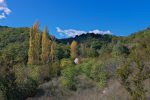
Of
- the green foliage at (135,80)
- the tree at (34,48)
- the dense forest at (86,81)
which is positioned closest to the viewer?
the green foliage at (135,80)

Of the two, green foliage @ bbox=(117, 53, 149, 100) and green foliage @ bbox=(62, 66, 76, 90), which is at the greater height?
green foliage @ bbox=(117, 53, 149, 100)

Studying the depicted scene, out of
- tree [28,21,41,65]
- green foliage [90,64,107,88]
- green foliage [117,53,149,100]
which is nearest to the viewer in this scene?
green foliage [117,53,149,100]

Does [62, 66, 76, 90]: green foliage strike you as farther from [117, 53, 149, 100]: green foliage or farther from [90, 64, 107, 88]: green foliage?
[117, 53, 149, 100]: green foliage

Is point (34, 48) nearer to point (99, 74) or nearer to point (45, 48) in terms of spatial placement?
point (45, 48)

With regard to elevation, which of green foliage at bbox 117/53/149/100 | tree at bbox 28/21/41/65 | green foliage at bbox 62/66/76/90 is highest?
tree at bbox 28/21/41/65

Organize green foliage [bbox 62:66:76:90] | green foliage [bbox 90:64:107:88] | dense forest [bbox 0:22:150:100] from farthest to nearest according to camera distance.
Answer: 1. green foliage [bbox 90:64:107:88]
2. green foliage [bbox 62:66:76:90]
3. dense forest [bbox 0:22:150:100]

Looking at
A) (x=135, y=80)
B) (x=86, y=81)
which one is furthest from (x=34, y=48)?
(x=135, y=80)

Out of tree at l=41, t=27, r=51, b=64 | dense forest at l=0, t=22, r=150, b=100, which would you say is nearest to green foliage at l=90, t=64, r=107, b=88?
dense forest at l=0, t=22, r=150, b=100

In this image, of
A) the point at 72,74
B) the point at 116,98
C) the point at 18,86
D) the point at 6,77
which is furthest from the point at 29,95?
the point at 116,98

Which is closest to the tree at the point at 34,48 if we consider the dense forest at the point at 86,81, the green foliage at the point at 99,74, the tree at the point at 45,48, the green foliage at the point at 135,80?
the tree at the point at 45,48

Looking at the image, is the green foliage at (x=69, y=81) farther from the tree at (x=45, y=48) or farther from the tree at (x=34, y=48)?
the tree at (x=45, y=48)

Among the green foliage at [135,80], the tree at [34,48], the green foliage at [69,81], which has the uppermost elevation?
the tree at [34,48]

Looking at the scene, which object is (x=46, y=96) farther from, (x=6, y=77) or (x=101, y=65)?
(x=101, y=65)

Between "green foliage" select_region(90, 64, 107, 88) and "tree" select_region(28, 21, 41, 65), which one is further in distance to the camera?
"tree" select_region(28, 21, 41, 65)
